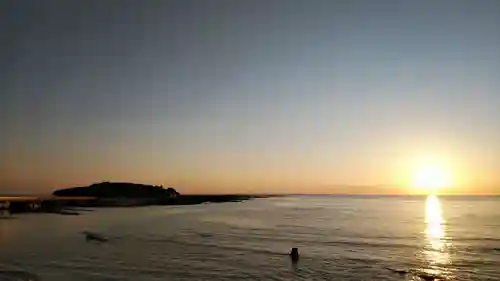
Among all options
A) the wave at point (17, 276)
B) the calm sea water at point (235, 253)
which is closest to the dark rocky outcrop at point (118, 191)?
the calm sea water at point (235, 253)

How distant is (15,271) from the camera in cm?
3159

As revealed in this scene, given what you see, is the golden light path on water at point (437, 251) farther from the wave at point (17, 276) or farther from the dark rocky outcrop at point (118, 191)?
the dark rocky outcrop at point (118, 191)

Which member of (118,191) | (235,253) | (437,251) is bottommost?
(437,251)

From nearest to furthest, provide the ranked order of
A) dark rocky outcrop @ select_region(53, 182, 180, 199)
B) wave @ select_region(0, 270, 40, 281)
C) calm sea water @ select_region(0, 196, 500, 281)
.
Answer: wave @ select_region(0, 270, 40, 281) → calm sea water @ select_region(0, 196, 500, 281) → dark rocky outcrop @ select_region(53, 182, 180, 199)

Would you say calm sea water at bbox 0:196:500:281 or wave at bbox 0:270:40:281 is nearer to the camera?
wave at bbox 0:270:40:281

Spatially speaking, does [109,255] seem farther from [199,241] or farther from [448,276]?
[448,276]

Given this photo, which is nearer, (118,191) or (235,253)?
(235,253)

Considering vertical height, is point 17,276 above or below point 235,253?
above

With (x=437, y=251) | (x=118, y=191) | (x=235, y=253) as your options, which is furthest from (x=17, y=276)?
(x=118, y=191)

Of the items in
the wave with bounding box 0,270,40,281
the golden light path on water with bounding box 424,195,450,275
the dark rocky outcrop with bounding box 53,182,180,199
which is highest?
the dark rocky outcrop with bounding box 53,182,180,199

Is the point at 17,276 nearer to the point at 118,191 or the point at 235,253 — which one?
the point at 235,253

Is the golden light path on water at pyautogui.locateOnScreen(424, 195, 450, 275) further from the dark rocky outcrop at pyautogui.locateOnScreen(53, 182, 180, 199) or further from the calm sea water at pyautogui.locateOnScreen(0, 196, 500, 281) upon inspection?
the dark rocky outcrop at pyautogui.locateOnScreen(53, 182, 180, 199)

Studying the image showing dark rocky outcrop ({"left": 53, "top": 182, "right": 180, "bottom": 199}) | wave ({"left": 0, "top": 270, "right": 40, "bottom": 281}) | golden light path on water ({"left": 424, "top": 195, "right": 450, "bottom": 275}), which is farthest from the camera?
dark rocky outcrop ({"left": 53, "top": 182, "right": 180, "bottom": 199})

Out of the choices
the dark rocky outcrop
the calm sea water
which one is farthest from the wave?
the dark rocky outcrop
